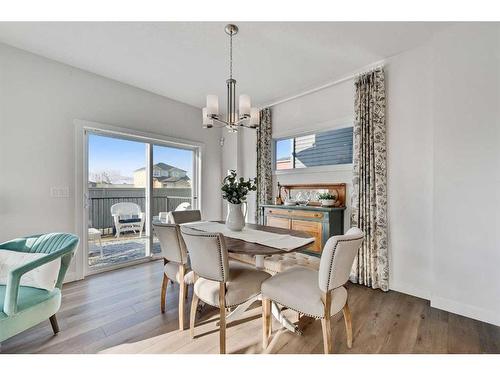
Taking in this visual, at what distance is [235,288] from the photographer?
5.79 ft

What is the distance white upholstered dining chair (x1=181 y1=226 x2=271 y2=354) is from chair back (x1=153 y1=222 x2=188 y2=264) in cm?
31

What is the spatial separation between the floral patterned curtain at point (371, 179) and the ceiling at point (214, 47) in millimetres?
444

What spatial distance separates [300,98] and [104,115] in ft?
10.0

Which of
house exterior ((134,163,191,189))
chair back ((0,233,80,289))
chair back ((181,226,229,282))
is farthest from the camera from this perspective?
house exterior ((134,163,191,189))

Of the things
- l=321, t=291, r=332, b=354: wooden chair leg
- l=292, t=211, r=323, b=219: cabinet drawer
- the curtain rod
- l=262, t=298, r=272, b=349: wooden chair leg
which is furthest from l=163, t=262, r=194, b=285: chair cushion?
the curtain rod

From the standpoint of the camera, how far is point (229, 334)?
1.94 meters

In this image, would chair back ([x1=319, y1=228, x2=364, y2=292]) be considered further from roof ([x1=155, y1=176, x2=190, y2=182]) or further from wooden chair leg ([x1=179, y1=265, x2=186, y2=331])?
roof ([x1=155, y1=176, x2=190, y2=182])

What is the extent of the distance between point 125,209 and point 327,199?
10.5ft

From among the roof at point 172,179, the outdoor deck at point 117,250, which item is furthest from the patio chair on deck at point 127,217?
the roof at point 172,179

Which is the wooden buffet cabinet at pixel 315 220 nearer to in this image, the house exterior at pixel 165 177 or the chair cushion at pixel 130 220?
the house exterior at pixel 165 177

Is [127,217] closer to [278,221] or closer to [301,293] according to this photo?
[278,221]

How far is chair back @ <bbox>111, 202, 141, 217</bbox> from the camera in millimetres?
3730
